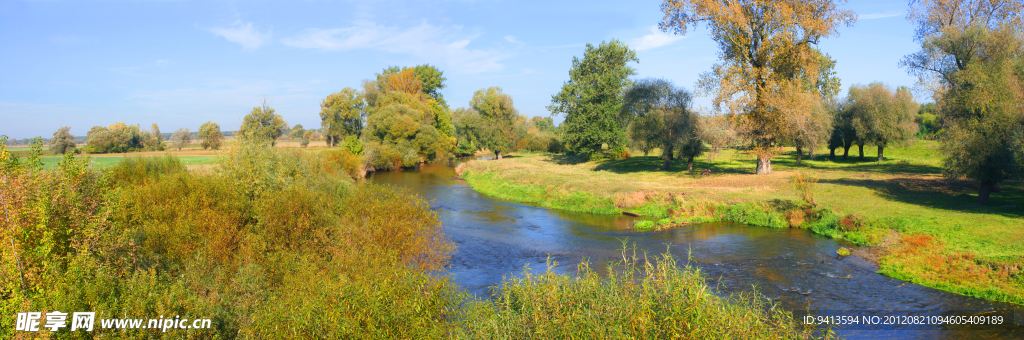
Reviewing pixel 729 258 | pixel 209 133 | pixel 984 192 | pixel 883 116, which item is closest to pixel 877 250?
pixel 729 258

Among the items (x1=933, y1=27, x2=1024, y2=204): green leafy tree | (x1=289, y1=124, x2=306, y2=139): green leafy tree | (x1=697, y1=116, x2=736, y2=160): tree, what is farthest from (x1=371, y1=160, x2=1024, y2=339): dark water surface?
(x1=289, y1=124, x2=306, y2=139): green leafy tree

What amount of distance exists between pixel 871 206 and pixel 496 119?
65.7m

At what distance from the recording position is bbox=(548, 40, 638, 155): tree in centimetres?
5278

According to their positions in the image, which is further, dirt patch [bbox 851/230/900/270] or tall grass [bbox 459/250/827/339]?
dirt patch [bbox 851/230/900/270]

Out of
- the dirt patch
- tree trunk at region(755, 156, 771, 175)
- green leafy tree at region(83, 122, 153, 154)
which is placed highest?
green leafy tree at region(83, 122, 153, 154)

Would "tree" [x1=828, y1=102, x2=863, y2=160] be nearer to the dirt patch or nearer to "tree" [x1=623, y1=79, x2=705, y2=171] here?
"tree" [x1=623, y1=79, x2=705, y2=171]

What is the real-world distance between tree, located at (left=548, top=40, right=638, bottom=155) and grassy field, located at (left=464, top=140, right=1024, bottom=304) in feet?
26.0

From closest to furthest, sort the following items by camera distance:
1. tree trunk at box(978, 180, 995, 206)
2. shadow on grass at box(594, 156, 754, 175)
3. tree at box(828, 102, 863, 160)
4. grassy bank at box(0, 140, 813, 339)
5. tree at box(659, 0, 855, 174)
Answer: grassy bank at box(0, 140, 813, 339) < tree trunk at box(978, 180, 995, 206) < tree at box(659, 0, 855, 174) < shadow on grass at box(594, 156, 754, 175) < tree at box(828, 102, 863, 160)

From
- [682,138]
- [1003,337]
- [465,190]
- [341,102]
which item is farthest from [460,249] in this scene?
[341,102]

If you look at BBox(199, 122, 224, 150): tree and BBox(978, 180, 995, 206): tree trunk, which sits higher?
BBox(199, 122, 224, 150): tree

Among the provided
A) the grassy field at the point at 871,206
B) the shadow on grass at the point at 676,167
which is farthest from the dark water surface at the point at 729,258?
the shadow on grass at the point at 676,167

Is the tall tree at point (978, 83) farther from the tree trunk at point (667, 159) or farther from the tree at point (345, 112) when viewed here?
the tree at point (345, 112)

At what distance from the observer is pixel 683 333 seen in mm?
6520

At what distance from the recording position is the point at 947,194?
2367 cm
